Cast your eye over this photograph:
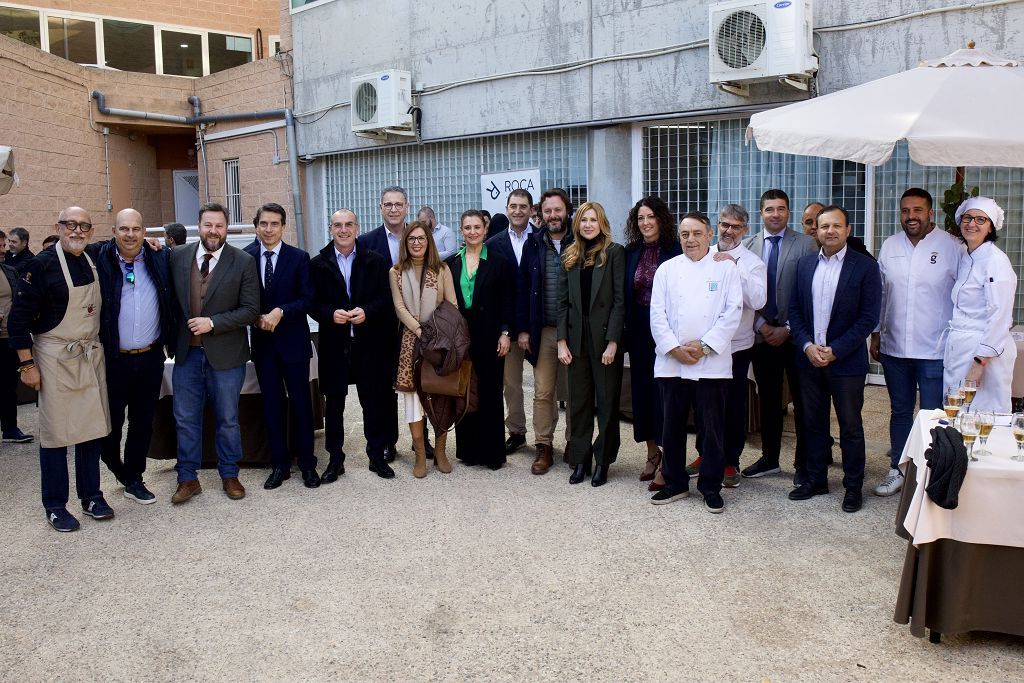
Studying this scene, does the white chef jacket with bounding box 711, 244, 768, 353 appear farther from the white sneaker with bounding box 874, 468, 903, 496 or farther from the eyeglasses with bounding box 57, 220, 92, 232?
the eyeglasses with bounding box 57, 220, 92, 232

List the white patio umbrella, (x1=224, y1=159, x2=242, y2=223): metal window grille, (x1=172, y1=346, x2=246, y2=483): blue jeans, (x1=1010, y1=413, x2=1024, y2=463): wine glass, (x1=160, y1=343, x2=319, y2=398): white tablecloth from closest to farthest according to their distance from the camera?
(x1=1010, y1=413, x2=1024, y2=463): wine glass, the white patio umbrella, (x1=172, y1=346, x2=246, y2=483): blue jeans, (x1=160, y1=343, x2=319, y2=398): white tablecloth, (x1=224, y1=159, x2=242, y2=223): metal window grille

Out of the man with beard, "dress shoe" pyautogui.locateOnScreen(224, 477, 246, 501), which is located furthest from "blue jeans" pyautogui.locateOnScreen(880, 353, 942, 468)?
"dress shoe" pyautogui.locateOnScreen(224, 477, 246, 501)

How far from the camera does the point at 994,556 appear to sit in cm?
360

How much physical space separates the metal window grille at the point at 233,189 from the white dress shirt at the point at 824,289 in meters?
10.4

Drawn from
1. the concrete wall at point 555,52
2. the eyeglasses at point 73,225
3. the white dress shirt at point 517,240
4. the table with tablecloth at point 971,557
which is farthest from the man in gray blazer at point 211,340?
the concrete wall at point 555,52

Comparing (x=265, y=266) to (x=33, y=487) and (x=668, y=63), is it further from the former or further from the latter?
(x=668, y=63)

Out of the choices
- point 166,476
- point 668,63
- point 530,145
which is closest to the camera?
point 166,476

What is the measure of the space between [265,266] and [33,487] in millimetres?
2178

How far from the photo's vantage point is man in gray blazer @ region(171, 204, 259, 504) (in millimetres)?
5609

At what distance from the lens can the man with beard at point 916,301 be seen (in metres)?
5.21

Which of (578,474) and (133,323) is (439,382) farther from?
(133,323)

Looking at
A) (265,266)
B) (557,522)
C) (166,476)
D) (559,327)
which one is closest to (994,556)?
(557,522)

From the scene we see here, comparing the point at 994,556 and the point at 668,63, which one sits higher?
the point at 668,63

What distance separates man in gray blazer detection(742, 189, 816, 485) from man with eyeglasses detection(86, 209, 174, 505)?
11.9 ft
